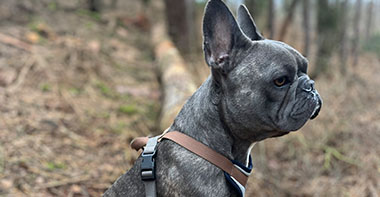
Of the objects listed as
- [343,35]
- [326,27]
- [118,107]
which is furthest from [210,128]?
[343,35]

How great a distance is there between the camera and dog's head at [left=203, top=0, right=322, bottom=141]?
234 centimetres

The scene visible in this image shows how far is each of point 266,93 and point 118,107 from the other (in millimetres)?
4739

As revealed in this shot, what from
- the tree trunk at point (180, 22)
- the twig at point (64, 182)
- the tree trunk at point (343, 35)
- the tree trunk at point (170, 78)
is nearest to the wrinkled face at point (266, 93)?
the twig at point (64, 182)

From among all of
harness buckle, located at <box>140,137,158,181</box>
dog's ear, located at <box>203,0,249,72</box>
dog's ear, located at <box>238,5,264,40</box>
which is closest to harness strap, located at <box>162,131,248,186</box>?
harness buckle, located at <box>140,137,158,181</box>

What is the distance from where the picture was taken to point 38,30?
27.7ft

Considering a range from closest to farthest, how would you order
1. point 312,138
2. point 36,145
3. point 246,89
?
point 246,89
point 36,145
point 312,138

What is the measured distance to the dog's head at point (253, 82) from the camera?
→ 92.0 inches

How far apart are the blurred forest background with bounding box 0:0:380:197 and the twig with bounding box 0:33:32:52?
30mm

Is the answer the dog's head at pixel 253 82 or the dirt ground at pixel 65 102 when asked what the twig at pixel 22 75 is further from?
the dog's head at pixel 253 82

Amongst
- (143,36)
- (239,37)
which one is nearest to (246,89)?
(239,37)

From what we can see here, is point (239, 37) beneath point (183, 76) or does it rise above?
above

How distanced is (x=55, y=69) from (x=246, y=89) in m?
5.53

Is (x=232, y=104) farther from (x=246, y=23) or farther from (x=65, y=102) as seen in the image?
(x=65, y=102)

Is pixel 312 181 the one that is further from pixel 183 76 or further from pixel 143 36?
pixel 143 36
